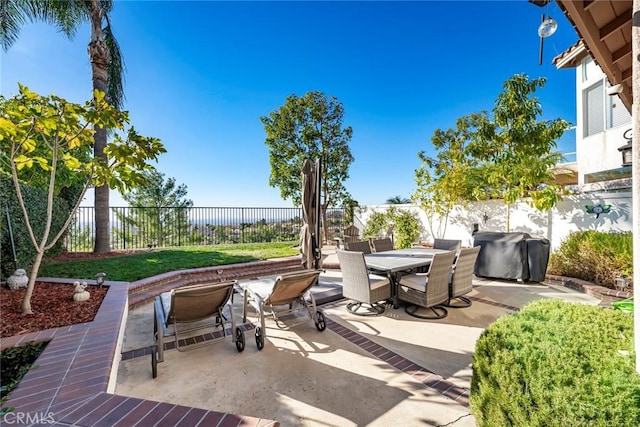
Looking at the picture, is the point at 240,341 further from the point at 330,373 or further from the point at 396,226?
the point at 396,226

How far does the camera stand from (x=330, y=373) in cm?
279

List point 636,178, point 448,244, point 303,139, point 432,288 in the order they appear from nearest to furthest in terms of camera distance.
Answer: point 636,178 < point 432,288 < point 448,244 < point 303,139

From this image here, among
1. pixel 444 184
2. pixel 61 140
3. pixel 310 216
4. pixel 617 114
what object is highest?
pixel 617 114

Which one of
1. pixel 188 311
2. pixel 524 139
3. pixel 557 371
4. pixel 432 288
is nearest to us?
pixel 557 371

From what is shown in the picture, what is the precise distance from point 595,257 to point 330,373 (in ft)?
21.5

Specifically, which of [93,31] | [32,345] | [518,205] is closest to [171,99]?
[93,31]

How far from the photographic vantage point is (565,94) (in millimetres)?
11000

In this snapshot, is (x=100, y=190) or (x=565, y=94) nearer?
(x=100, y=190)

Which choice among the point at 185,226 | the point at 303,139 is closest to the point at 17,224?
the point at 185,226

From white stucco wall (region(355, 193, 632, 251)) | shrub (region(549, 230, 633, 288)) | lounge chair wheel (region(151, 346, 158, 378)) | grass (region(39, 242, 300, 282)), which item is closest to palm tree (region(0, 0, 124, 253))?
grass (region(39, 242, 300, 282))

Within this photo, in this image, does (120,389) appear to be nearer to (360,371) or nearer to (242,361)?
(242,361)

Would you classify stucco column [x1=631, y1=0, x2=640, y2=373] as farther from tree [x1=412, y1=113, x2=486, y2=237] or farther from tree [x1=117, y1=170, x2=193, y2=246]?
tree [x1=117, y1=170, x2=193, y2=246]

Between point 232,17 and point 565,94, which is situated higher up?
point 232,17

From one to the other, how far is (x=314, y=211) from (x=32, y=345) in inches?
164
